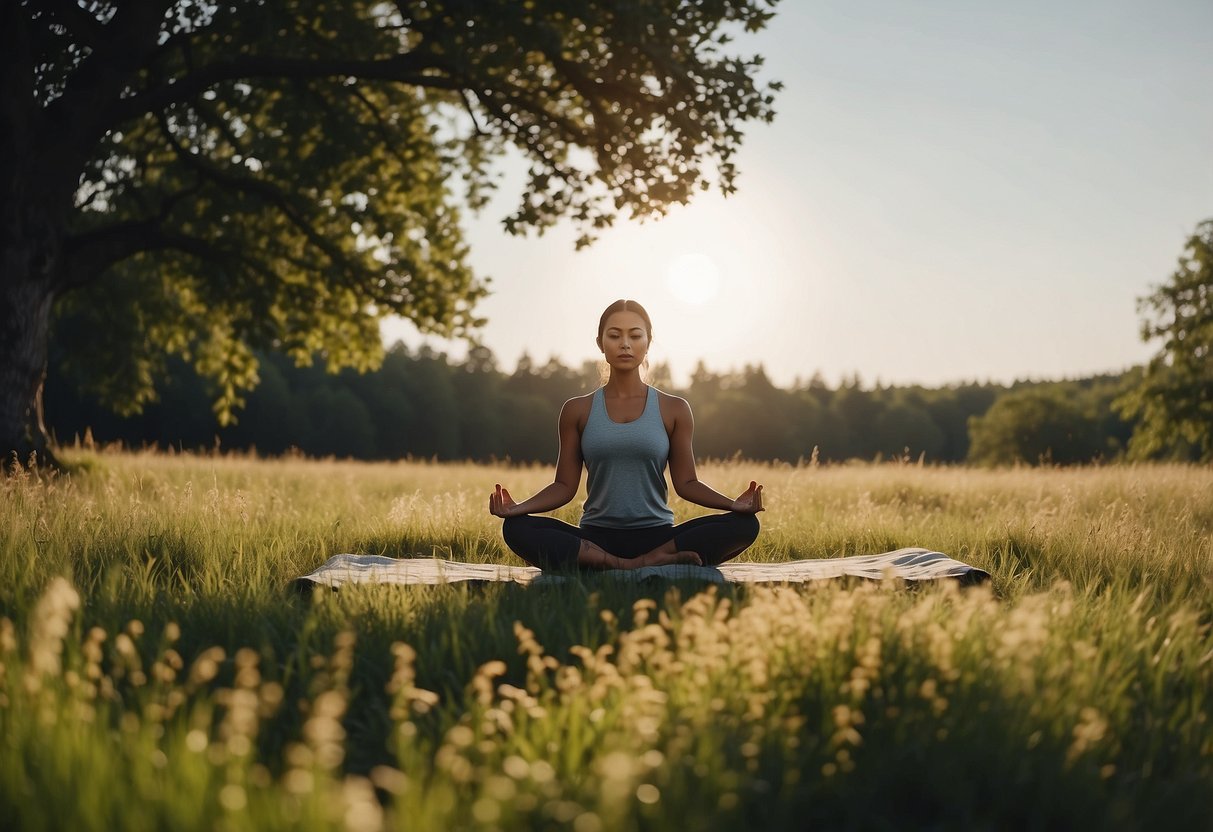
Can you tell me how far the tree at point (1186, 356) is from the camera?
31406 millimetres

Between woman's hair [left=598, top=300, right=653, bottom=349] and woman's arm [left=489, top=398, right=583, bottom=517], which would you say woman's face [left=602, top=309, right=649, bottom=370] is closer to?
woman's hair [left=598, top=300, right=653, bottom=349]

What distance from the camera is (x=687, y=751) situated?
260cm

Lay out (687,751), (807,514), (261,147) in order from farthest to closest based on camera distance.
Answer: (261,147) < (807,514) < (687,751)

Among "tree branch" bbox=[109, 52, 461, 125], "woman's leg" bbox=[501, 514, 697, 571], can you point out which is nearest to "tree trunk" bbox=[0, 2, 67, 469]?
"tree branch" bbox=[109, 52, 461, 125]

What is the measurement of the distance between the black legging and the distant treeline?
3449 centimetres

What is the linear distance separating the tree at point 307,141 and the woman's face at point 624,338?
15.5ft

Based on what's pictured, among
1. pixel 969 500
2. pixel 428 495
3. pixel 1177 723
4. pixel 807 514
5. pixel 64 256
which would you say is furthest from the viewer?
pixel 64 256

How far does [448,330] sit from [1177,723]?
11.3 metres

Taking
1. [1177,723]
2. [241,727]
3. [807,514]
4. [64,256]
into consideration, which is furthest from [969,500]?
[64,256]

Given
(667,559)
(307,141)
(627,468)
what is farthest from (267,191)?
(667,559)

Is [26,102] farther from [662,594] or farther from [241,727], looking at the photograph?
[241,727]

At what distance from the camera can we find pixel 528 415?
78.6 m

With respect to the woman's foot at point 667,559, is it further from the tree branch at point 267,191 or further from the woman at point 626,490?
the tree branch at point 267,191

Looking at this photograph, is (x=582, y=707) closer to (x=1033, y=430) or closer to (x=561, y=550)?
(x=561, y=550)
